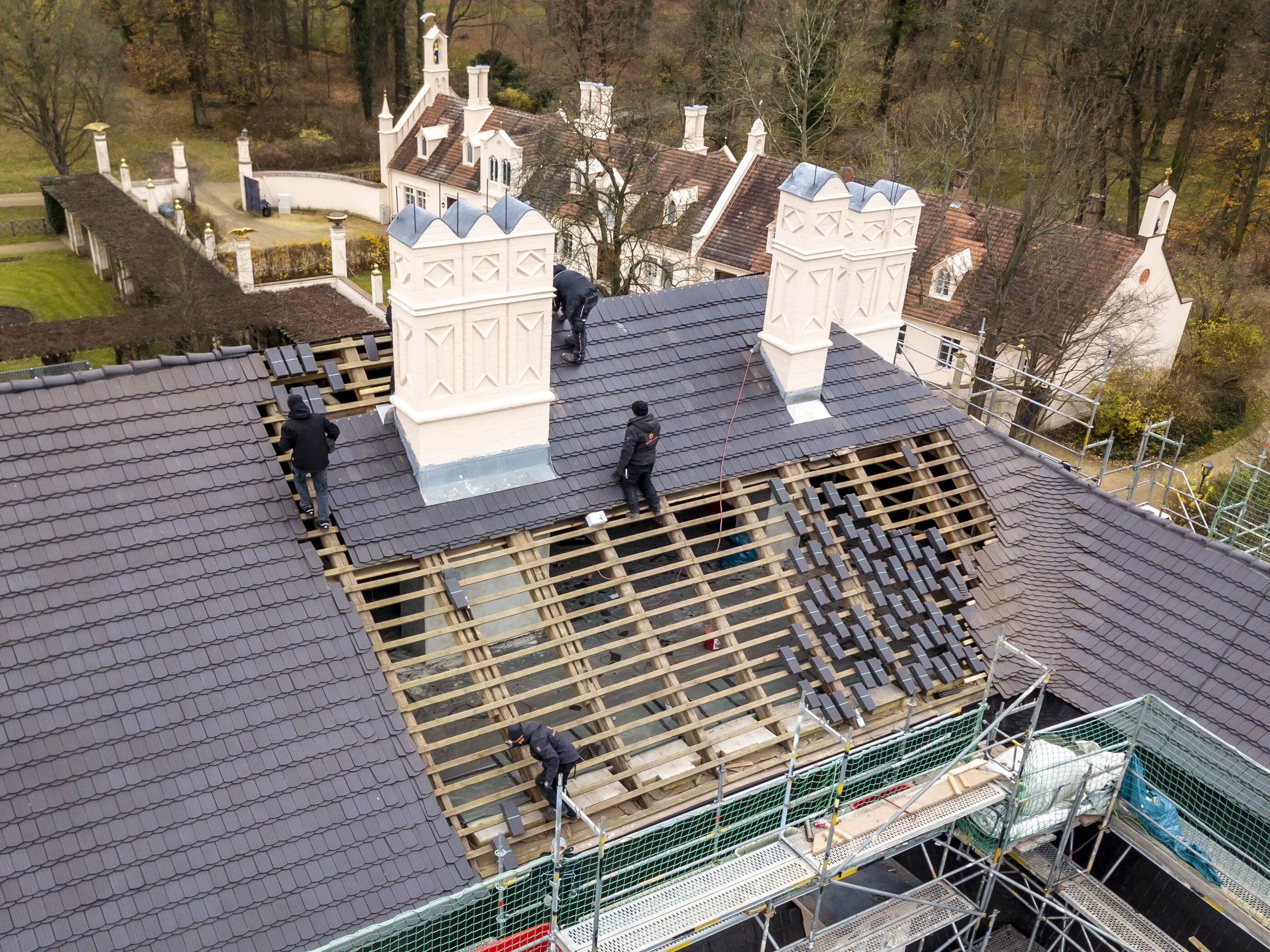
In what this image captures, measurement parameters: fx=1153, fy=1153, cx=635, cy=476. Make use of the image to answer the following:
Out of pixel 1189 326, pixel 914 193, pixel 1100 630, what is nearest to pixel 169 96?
pixel 1189 326

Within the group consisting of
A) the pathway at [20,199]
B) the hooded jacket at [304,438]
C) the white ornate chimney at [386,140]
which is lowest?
the pathway at [20,199]

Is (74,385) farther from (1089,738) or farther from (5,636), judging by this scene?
(1089,738)

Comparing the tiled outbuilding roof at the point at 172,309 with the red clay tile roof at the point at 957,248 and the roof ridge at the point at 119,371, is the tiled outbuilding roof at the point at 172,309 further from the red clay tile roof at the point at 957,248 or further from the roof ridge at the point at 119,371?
the roof ridge at the point at 119,371

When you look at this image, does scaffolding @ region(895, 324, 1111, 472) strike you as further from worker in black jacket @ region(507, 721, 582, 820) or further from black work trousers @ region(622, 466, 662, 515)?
worker in black jacket @ region(507, 721, 582, 820)

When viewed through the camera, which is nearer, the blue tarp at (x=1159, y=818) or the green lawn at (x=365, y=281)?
the blue tarp at (x=1159, y=818)

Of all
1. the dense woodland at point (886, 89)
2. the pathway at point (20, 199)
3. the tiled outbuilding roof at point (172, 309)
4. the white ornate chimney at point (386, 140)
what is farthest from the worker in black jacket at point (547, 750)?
the pathway at point (20, 199)

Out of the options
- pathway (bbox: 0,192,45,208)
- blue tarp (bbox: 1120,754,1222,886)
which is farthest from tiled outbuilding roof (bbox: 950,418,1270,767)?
pathway (bbox: 0,192,45,208)

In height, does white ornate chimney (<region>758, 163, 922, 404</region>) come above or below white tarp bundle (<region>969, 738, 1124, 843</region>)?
above

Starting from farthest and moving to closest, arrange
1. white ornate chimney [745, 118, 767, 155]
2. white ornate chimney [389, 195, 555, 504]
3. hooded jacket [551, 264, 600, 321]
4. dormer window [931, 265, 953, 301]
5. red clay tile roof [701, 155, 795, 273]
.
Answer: white ornate chimney [745, 118, 767, 155] < red clay tile roof [701, 155, 795, 273] < dormer window [931, 265, 953, 301] < hooded jacket [551, 264, 600, 321] < white ornate chimney [389, 195, 555, 504]

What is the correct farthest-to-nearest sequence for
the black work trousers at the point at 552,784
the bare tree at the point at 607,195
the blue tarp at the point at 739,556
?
the bare tree at the point at 607,195 < the blue tarp at the point at 739,556 < the black work trousers at the point at 552,784
